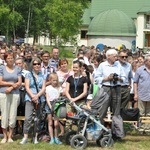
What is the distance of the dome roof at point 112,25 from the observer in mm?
51406

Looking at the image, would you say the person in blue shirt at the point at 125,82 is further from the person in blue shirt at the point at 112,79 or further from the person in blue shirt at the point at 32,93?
the person in blue shirt at the point at 32,93

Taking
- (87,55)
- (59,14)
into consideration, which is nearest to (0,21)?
(59,14)

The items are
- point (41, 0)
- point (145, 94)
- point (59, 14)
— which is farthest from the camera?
point (41, 0)

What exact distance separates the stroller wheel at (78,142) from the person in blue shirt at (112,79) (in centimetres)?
101

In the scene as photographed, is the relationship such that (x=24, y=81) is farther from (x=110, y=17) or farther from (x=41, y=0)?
(x=41, y=0)

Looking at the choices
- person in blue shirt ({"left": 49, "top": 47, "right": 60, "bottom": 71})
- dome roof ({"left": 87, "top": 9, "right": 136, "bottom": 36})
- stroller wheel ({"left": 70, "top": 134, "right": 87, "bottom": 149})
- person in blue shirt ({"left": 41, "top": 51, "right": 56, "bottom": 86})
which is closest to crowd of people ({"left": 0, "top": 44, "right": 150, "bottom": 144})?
stroller wheel ({"left": 70, "top": 134, "right": 87, "bottom": 149})

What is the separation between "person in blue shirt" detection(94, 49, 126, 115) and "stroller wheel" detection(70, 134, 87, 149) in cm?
101

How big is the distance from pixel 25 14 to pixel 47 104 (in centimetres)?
4876

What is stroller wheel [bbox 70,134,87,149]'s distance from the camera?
7531 millimetres

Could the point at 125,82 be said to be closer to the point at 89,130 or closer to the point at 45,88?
the point at 89,130

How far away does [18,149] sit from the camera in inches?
300

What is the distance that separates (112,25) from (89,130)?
4484 centimetres

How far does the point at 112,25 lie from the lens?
2028 inches

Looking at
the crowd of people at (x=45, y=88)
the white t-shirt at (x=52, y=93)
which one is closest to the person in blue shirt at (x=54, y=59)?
the crowd of people at (x=45, y=88)
